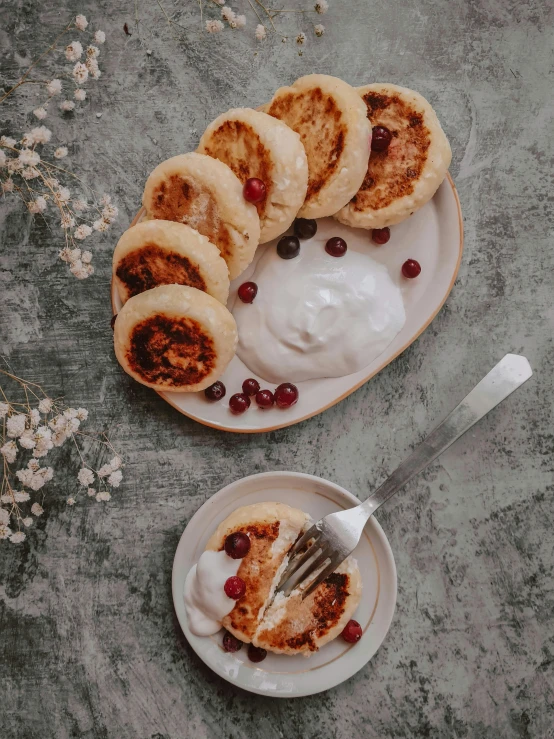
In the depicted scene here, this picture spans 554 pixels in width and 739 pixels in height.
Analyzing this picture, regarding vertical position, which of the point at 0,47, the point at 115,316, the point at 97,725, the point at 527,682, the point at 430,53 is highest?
the point at 430,53

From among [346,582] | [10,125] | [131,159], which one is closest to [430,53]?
[131,159]

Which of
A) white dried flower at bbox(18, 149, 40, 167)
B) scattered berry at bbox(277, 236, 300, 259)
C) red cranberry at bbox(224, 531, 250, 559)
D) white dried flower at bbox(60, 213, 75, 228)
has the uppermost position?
scattered berry at bbox(277, 236, 300, 259)

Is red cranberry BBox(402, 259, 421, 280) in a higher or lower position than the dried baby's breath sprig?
higher

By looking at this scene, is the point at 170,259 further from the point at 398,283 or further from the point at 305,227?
the point at 398,283

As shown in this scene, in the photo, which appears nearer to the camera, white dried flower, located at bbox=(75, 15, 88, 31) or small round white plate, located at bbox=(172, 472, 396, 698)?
small round white plate, located at bbox=(172, 472, 396, 698)

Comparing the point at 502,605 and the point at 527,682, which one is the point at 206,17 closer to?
the point at 502,605

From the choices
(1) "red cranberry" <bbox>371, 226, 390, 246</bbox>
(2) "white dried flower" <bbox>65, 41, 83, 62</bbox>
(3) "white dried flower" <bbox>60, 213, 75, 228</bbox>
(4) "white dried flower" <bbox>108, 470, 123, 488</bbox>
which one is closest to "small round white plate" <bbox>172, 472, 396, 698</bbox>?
(4) "white dried flower" <bbox>108, 470, 123, 488</bbox>

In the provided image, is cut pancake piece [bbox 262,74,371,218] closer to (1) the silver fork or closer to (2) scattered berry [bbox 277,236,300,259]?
(2) scattered berry [bbox 277,236,300,259]
